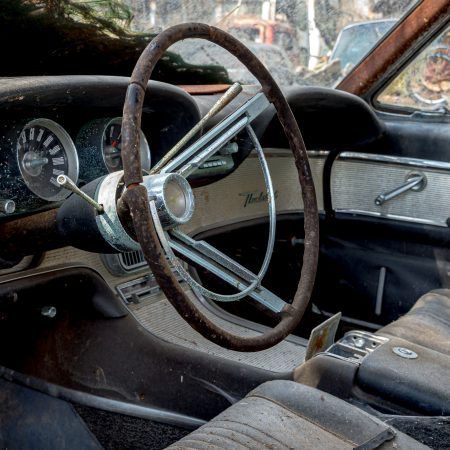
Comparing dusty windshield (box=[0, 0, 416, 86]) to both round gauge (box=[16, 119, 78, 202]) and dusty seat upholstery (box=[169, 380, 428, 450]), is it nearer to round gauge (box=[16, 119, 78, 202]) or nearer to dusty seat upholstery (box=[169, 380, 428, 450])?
round gauge (box=[16, 119, 78, 202])

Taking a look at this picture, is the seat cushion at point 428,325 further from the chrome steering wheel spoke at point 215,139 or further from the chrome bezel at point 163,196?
the chrome bezel at point 163,196

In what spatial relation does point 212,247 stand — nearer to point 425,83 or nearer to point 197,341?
point 197,341

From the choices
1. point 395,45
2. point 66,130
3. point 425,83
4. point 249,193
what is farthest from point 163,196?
point 425,83

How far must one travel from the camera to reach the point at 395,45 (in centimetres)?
230

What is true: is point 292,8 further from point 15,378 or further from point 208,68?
point 15,378

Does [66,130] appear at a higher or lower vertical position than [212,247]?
higher

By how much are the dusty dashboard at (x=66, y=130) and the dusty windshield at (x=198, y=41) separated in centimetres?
19

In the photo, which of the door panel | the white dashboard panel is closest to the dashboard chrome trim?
the door panel

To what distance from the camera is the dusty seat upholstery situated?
109 cm

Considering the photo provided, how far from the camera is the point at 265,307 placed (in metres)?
1.35

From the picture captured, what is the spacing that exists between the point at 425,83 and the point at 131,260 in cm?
125

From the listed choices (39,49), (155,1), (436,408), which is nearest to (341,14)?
(155,1)

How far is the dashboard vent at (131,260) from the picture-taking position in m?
1.91

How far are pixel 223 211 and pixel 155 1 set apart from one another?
2.82ft
